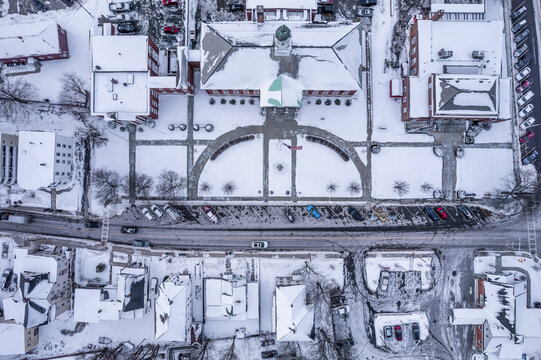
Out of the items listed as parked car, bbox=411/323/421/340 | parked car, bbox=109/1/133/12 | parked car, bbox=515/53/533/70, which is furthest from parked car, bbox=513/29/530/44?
parked car, bbox=109/1/133/12

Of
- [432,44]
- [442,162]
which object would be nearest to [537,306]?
[442,162]

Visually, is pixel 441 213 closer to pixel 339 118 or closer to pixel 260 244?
pixel 339 118

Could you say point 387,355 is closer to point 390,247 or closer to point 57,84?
point 390,247

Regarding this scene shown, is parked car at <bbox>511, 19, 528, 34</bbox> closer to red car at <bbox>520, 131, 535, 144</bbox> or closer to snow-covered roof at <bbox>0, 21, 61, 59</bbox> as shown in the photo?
red car at <bbox>520, 131, 535, 144</bbox>

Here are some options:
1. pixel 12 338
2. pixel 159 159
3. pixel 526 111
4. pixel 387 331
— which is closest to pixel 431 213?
pixel 387 331

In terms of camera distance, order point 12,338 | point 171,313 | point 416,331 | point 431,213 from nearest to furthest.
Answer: point 171,313
point 12,338
point 416,331
point 431,213

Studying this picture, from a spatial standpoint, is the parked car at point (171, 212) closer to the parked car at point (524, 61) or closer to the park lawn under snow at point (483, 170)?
the park lawn under snow at point (483, 170)
